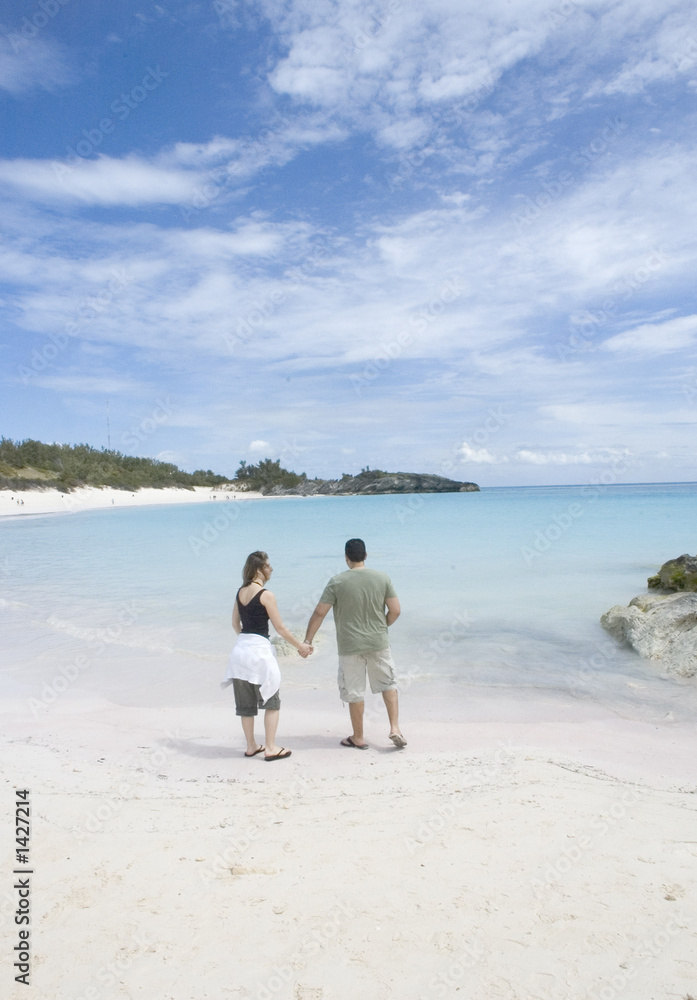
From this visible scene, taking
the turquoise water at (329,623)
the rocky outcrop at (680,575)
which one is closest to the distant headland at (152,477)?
the turquoise water at (329,623)

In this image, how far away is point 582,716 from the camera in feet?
22.3

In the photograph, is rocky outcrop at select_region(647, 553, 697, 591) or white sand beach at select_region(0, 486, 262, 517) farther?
white sand beach at select_region(0, 486, 262, 517)

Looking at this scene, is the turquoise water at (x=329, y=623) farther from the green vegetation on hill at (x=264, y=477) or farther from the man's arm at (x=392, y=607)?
the green vegetation on hill at (x=264, y=477)

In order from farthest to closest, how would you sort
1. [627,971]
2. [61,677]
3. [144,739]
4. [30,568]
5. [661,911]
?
1. [30,568]
2. [61,677]
3. [144,739]
4. [661,911]
5. [627,971]

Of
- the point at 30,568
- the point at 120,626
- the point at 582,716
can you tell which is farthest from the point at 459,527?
the point at 582,716

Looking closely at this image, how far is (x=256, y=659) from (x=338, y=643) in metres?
0.75

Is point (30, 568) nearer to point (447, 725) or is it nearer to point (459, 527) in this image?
point (447, 725)

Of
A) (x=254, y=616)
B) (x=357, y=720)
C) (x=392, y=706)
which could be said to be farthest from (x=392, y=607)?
(x=254, y=616)

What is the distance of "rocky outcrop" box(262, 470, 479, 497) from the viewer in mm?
122938

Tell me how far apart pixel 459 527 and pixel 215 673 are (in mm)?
27626

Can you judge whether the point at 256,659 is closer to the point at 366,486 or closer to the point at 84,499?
the point at 84,499

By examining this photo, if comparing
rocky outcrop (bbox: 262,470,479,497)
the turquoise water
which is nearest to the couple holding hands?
the turquoise water

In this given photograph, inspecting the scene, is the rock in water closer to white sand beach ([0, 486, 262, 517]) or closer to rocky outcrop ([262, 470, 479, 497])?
white sand beach ([0, 486, 262, 517])

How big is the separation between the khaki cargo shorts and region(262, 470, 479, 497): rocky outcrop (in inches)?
4583
